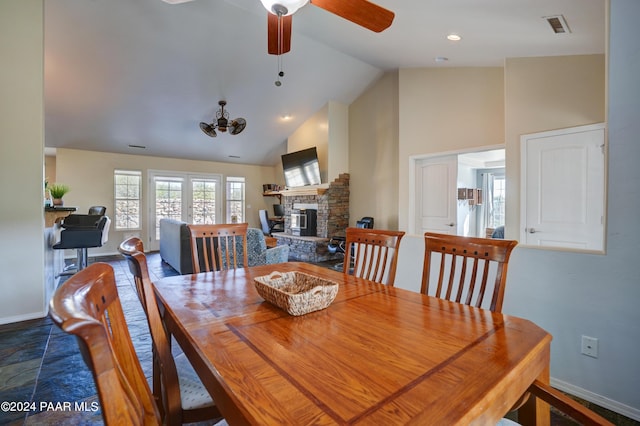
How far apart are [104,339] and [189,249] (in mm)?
4306

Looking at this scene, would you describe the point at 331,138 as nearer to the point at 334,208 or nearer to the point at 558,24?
the point at 334,208

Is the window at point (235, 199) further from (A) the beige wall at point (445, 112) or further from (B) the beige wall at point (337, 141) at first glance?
(A) the beige wall at point (445, 112)

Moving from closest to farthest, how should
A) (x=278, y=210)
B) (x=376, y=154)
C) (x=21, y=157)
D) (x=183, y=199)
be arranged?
(x=21, y=157), (x=376, y=154), (x=183, y=199), (x=278, y=210)

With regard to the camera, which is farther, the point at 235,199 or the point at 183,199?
the point at 235,199

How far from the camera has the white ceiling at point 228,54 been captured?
2.97 metres

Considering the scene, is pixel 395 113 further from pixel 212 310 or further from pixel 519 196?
pixel 212 310

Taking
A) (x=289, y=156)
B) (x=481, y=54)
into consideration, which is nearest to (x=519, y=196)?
(x=481, y=54)

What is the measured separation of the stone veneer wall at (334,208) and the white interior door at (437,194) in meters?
1.87

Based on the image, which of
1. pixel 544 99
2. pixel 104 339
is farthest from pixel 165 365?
pixel 544 99

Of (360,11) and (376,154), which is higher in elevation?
(360,11)

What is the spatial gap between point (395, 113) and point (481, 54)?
1.94 meters

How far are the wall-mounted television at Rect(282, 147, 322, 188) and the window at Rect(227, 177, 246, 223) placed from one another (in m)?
2.08

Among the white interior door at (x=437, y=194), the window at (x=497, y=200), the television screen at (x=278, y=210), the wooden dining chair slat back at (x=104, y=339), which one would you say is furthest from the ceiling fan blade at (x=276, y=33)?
the television screen at (x=278, y=210)

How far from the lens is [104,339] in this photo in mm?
489
